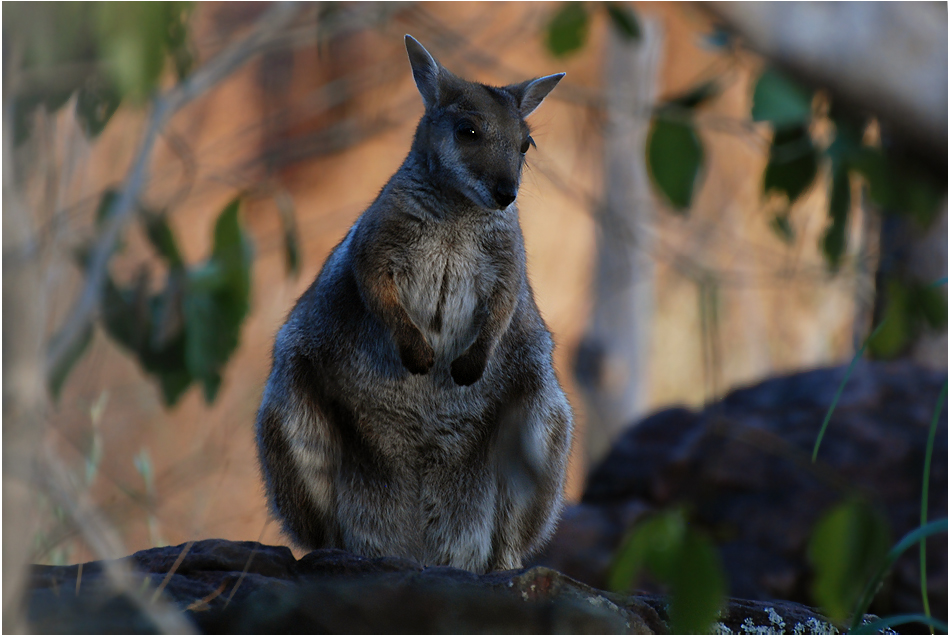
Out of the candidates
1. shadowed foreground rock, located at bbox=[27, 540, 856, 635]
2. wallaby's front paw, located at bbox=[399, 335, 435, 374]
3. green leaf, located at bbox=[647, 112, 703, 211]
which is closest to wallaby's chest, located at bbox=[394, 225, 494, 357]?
wallaby's front paw, located at bbox=[399, 335, 435, 374]

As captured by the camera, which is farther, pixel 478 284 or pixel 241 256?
pixel 241 256

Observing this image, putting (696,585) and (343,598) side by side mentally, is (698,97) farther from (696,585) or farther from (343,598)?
(696,585)

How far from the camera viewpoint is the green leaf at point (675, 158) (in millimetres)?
3373

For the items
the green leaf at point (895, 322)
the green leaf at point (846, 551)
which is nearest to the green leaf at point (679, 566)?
the green leaf at point (846, 551)

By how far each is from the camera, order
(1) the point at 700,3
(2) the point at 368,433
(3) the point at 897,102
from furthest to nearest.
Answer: (2) the point at 368,433
(1) the point at 700,3
(3) the point at 897,102

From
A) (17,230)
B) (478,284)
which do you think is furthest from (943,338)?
(17,230)

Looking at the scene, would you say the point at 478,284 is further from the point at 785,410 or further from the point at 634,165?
the point at 634,165

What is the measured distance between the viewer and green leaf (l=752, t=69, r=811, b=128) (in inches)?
116

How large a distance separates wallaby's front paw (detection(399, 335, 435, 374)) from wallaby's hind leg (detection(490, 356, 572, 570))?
402mm

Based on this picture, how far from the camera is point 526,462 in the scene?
139 inches

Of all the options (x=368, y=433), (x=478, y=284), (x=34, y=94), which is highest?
(x=34, y=94)

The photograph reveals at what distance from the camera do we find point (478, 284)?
3504 millimetres

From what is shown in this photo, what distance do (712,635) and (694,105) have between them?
2003 millimetres

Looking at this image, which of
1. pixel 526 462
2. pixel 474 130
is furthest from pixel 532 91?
pixel 526 462
